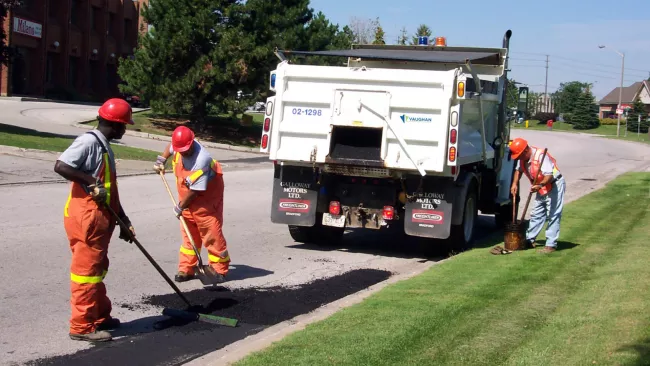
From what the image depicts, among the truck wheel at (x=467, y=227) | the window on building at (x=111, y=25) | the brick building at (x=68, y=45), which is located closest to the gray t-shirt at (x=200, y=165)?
the truck wheel at (x=467, y=227)

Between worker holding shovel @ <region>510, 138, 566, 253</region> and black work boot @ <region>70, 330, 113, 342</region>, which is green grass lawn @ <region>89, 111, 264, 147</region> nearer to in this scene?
worker holding shovel @ <region>510, 138, 566, 253</region>

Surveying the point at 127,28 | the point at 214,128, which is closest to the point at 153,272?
the point at 214,128

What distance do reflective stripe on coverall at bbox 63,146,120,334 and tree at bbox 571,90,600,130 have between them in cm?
8408

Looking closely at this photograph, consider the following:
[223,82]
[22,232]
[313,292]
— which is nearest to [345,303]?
[313,292]

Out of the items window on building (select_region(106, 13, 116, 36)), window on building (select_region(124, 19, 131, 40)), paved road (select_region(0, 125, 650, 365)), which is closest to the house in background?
window on building (select_region(124, 19, 131, 40))

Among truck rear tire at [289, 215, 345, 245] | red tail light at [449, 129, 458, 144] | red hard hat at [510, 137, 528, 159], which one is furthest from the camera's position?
truck rear tire at [289, 215, 345, 245]

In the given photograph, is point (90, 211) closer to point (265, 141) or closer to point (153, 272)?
point (153, 272)

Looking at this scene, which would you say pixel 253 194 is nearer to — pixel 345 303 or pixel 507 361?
Result: pixel 345 303

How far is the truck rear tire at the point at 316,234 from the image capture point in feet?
39.1

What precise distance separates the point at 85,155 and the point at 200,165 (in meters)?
2.40

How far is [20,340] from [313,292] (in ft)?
10.6

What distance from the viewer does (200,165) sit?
8477 mm

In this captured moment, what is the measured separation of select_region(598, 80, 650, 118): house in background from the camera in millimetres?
111062

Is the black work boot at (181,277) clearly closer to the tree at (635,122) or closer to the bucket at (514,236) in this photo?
the bucket at (514,236)
